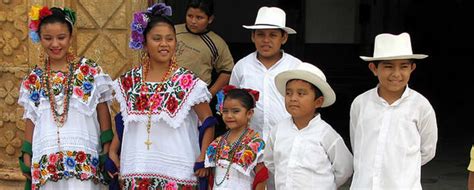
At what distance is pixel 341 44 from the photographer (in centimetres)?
1497

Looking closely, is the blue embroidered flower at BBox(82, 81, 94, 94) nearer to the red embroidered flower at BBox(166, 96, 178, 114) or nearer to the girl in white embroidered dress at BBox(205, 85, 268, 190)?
the red embroidered flower at BBox(166, 96, 178, 114)

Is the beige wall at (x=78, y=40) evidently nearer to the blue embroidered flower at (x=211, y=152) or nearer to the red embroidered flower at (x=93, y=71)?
the red embroidered flower at (x=93, y=71)

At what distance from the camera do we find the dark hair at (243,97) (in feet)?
13.4

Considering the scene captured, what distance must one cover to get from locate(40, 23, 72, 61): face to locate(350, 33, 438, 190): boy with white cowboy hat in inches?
69.1

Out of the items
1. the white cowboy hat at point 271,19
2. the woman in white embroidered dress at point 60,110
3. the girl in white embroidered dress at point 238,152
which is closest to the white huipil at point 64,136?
the woman in white embroidered dress at point 60,110

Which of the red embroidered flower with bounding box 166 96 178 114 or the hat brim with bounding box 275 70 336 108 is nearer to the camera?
the hat brim with bounding box 275 70 336 108

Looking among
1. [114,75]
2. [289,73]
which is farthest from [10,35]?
[289,73]

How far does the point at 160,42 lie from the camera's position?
4055mm

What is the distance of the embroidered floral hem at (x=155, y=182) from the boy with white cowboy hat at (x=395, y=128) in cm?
101

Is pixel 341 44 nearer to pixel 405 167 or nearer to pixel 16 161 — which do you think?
pixel 16 161

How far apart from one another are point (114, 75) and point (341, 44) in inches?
380

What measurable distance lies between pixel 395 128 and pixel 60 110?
190 cm

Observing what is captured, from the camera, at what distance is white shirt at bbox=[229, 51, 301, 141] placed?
177 inches

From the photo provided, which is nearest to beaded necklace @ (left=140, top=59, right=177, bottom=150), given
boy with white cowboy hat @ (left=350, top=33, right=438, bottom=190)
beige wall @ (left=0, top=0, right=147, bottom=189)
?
boy with white cowboy hat @ (left=350, top=33, right=438, bottom=190)
